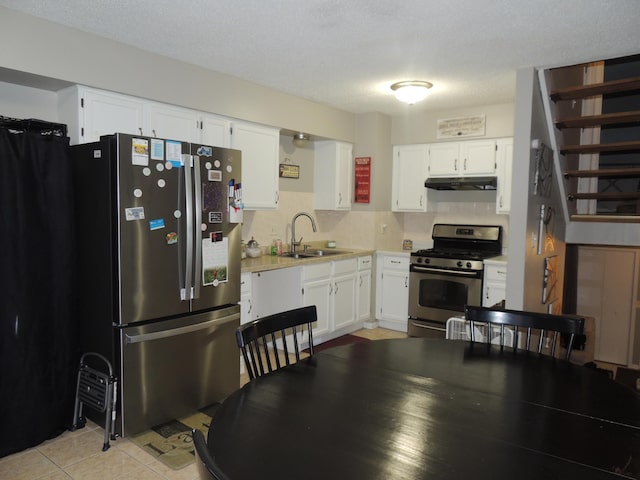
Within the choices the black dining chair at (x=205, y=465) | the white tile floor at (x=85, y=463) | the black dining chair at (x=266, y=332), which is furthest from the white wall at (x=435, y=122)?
the black dining chair at (x=205, y=465)

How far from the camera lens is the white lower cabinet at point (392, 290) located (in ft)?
16.0

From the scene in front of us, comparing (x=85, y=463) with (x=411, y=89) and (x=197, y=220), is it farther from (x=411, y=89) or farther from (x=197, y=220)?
(x=411, y=89)

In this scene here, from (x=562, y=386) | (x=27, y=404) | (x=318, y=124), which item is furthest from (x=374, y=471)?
(x=318, y=124)

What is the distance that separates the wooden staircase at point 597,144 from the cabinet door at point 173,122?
9.32 ft

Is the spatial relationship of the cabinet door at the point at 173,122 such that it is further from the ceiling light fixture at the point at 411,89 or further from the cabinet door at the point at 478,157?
the cabinet door at the point at 478,157

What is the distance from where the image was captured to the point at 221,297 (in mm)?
3088

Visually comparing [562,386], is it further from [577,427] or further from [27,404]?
[27,404]

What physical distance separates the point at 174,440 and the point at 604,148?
146 inches

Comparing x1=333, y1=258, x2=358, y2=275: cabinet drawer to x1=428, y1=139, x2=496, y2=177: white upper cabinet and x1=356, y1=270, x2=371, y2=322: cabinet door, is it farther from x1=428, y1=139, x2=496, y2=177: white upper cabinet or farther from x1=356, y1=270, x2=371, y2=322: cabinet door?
x1=428, y1=139, x2=496, y2=177: white upper cabinet

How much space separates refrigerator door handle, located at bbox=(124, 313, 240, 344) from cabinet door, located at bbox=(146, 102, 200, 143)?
136 cm

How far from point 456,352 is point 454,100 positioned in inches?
126

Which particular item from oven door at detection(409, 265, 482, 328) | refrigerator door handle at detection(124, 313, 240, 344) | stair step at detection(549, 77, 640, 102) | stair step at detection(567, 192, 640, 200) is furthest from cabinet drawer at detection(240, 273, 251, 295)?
stair step at detection(567, 192, 640, 200)

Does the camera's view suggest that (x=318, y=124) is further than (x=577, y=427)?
Yes

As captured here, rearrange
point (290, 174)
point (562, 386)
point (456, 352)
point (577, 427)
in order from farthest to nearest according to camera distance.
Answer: point (290, 174) → point (456, 352) → point (562, 386) → point (577, 427)
